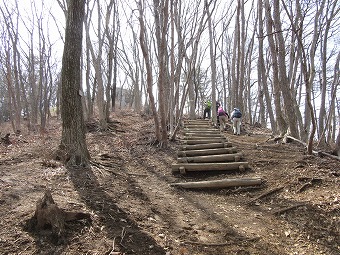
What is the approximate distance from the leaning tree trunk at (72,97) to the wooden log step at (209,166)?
7.53 feet

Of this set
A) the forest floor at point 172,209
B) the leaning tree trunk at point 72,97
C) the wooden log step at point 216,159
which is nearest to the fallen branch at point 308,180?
the forest floor at point 172,209

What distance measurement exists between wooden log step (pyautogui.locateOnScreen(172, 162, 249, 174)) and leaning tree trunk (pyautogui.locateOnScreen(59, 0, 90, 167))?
2.30m

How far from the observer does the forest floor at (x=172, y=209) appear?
9.93ft

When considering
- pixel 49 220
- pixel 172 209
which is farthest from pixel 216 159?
pixel 49 220

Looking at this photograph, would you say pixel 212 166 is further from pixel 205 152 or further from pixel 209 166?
pixel 205 152

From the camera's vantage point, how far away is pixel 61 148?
5707 mm

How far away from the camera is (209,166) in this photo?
6.48m

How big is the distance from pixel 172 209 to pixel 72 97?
3227mm

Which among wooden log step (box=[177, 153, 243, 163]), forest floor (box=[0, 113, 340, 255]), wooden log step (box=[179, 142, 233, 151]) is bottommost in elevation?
forest floor (box=[0, 113, 340, 255])

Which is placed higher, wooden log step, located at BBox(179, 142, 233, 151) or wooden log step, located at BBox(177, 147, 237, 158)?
wooden log step, located at BBox(179, 142, 233, 151)

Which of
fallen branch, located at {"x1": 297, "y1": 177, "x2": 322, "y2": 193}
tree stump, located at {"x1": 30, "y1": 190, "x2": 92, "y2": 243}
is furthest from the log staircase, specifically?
tree stump, located at {"x1": 30, "y1": 190, "x2": 92, "y2": 243}

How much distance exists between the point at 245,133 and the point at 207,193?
725 cm

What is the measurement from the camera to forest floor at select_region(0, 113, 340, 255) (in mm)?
3027

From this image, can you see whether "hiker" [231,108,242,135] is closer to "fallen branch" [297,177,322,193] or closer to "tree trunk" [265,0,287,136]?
"tree trunk" [265,0,287,136]
